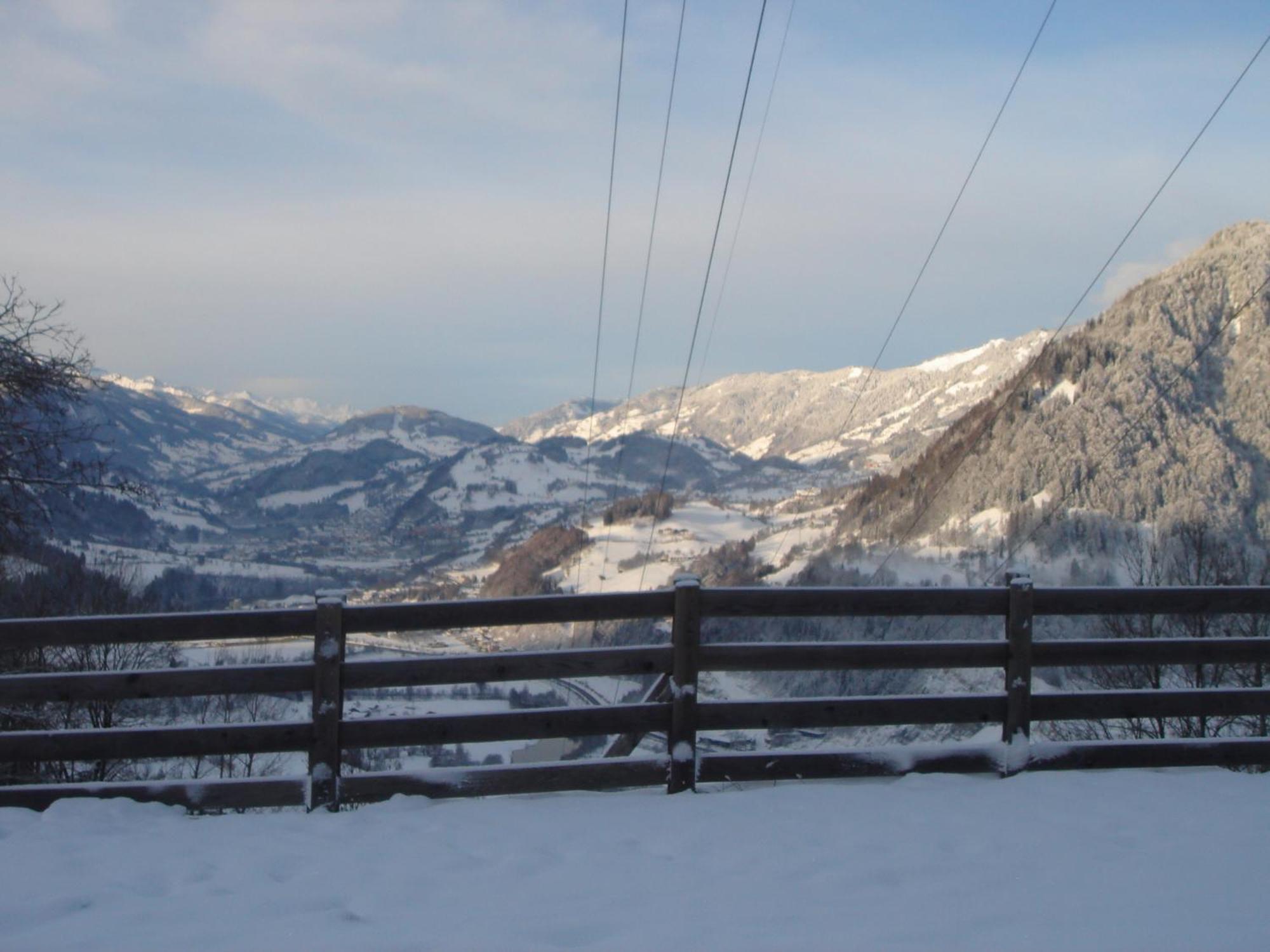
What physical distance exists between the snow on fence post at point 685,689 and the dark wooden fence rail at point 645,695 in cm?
1

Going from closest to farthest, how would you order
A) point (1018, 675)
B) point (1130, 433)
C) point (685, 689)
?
point (685, 689) < point (1018, 675) < point (1130, 433)

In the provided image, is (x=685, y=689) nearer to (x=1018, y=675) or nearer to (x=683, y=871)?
(x=683, y=871)

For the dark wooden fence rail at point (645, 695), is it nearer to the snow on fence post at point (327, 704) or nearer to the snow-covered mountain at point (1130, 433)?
the snow on fence post at point (327, 704)

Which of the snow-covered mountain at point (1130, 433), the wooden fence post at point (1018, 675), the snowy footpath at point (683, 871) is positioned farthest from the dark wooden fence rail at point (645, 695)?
the snow-covered mountain at point (1130, 433)

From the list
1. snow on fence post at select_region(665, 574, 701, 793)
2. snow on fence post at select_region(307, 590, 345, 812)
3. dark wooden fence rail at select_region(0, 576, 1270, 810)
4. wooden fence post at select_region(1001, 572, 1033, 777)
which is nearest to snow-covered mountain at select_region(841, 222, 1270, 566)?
dark wooden fence rail at select_region(0, 576, 1270, 810)

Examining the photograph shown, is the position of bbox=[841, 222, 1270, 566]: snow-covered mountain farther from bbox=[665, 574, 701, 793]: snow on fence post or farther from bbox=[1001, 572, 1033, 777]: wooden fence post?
bbox=[665, 574, 701, 793]: snow on fence post

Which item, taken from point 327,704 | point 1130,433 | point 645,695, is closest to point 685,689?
point 645,695

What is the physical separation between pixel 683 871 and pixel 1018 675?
2.70 m

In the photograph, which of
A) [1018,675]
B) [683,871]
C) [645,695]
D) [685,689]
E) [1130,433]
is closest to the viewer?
[683,871]

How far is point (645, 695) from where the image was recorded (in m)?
6.51

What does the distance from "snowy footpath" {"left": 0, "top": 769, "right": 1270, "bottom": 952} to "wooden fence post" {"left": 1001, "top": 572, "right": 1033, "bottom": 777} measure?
0.19m

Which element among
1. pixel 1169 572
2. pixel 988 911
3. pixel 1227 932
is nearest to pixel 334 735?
pixel 988 911

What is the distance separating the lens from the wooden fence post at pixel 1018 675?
6.20 meters

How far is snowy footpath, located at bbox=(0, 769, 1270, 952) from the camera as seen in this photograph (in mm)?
4070
